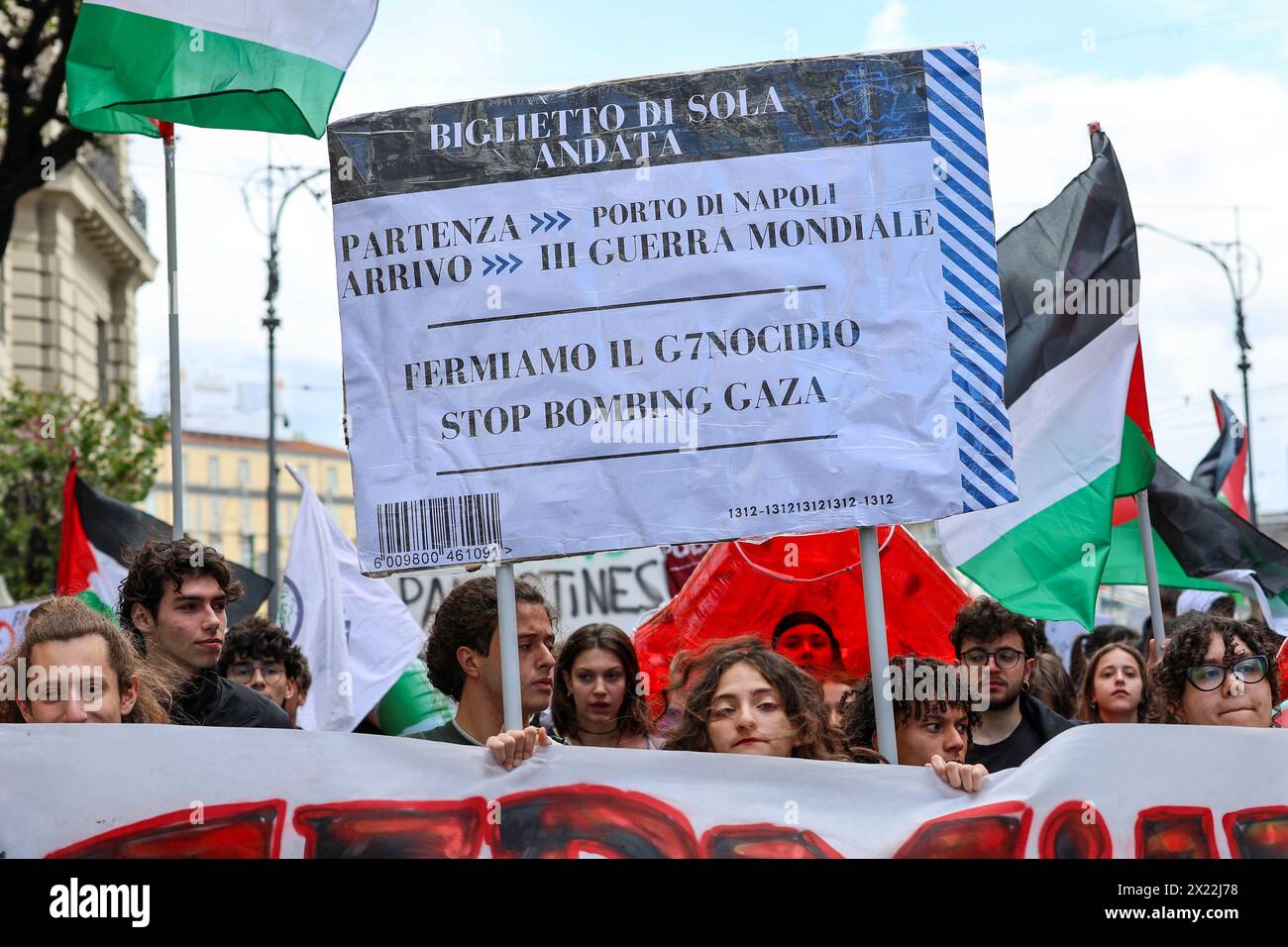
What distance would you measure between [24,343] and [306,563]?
1863 centimetres

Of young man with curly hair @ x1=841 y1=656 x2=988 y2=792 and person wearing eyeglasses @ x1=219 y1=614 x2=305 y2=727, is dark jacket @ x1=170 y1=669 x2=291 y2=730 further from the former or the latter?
young man with curly hair @ x1=841 y1=656 x2=988 y2=792

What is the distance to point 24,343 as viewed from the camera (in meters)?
24.8

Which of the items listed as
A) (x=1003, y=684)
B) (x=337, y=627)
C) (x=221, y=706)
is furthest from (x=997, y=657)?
(x=337, y=627)

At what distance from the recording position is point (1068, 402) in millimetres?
5477

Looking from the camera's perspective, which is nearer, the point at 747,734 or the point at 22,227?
the point at 747,734

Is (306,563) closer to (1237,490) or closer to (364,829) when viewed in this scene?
(364,829)

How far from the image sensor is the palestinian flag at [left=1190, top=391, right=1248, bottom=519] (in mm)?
10633

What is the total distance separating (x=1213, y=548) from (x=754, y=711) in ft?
11.8

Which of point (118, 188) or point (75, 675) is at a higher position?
point (118, 188)

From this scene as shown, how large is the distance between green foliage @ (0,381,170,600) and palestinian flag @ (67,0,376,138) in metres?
13.5

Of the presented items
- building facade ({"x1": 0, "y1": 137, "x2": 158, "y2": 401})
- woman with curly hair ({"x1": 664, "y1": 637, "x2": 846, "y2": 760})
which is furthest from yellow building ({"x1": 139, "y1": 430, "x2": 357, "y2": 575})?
woman with curly hair ({"x1": 664, "y1": 637, "x2": 846, "y2": 760})

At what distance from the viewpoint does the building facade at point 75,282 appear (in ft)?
81.4

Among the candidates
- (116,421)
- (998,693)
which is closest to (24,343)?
(116,421)

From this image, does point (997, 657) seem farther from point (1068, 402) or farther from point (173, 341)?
point (173, 341)
